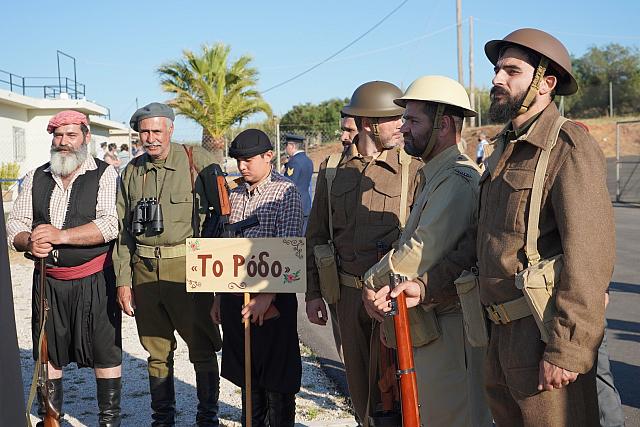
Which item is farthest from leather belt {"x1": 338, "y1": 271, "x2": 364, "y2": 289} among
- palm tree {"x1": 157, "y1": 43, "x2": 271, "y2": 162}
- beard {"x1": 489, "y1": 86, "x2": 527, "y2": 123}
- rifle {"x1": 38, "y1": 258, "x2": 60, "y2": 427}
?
palm tree {"x1": 157, "y1": 43, "x2": 271, "y2": 162}

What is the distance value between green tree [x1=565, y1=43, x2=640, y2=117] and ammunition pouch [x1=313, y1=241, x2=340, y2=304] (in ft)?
189

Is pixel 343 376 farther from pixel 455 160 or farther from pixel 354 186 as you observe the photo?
pixel 455 160

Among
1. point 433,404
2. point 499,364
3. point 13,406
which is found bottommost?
point 433,404

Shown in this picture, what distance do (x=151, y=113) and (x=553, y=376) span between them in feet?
11.7

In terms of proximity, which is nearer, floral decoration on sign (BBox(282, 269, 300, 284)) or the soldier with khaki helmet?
the soldier with khaki helmet

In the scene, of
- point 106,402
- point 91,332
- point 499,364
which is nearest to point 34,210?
point 91,332

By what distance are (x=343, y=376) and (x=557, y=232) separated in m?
4.26

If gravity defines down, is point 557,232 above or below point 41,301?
above

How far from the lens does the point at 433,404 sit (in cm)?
363

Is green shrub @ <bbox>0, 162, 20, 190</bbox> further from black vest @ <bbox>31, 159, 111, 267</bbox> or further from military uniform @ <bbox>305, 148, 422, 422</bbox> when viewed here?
military uniform @ <bbox>305, 148, 422, 422</bbox>

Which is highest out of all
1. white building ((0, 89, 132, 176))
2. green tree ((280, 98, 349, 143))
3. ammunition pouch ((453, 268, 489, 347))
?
green tree ((280, 98, 349, 143))

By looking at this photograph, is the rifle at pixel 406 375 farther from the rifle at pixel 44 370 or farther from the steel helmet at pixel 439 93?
the rifle at pixel 44 370

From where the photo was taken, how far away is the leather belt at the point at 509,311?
297 centimetres

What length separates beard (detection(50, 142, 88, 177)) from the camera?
17.4 feet
